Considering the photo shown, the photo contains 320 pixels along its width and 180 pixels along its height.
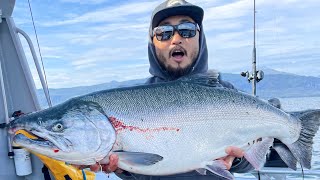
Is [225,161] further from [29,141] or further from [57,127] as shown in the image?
[29,141]

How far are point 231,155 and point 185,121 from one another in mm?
A: 418

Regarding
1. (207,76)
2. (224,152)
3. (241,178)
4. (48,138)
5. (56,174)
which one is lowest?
(241,178)

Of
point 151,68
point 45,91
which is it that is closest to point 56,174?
point 45,91

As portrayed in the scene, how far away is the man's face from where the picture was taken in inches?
119

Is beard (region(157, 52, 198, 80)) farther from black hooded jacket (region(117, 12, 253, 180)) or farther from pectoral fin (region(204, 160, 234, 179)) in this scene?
pectoral fin (region(204, 160, 234, 179))

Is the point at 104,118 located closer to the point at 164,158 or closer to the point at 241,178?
the point at 164,158

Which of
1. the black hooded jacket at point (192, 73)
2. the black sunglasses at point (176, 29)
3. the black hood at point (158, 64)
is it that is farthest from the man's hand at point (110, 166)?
→ the black sunglasses at point (176, 29)

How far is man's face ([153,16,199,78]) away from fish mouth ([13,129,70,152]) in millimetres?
1125

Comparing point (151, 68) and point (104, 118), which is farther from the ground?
point (151, 68)

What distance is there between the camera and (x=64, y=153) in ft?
7.84

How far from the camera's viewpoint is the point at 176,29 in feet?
9.98

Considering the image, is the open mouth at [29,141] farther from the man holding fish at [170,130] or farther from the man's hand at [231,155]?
the man's hand at [231,155]

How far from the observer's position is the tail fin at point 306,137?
278 centimetres

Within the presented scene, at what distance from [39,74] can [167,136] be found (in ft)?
10.2
